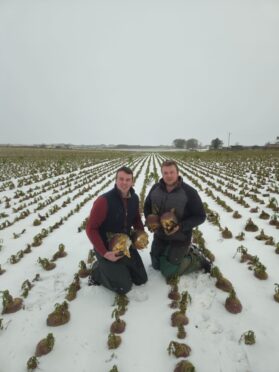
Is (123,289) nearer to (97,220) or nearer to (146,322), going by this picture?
(146,322)

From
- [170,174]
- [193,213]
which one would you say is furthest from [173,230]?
[170,174]

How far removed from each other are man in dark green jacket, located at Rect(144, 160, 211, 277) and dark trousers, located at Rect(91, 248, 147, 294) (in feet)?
1.37

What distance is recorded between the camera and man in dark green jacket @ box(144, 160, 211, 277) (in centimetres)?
365

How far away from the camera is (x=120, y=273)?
11.2 feet

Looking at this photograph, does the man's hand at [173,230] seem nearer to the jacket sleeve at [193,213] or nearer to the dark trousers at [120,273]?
the jacket sleeve at [193,213]

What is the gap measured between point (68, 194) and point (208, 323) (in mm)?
8371

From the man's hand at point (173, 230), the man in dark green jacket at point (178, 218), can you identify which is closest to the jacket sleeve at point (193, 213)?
the man in dark green jacket at point (178, 218)

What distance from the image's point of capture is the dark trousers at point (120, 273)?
338 centimetres

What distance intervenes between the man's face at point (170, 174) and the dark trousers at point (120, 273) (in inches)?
46.5

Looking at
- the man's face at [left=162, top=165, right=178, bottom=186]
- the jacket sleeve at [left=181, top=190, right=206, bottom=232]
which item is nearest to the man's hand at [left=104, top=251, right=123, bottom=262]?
the jacket sleeve at [left=181, top=190, right=206, bottom=232]

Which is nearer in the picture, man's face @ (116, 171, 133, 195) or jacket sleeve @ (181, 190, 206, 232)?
man's face @ (116, 171, 133, 195)

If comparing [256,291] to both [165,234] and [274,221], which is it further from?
[274,221]

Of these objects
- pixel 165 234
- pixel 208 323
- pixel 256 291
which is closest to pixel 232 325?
pixel 208 323

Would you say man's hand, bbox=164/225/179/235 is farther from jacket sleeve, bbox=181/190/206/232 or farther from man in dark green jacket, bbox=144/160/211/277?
jacket sleeve, bbox=181/190/206/232
